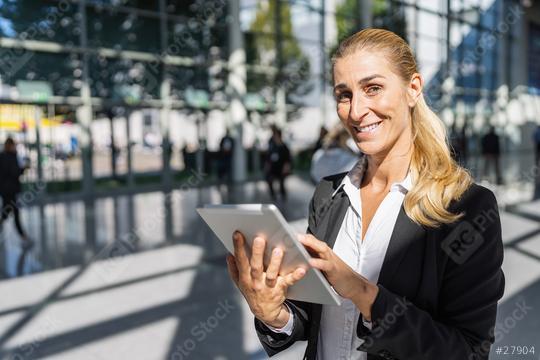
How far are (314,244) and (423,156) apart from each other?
0.52 meters

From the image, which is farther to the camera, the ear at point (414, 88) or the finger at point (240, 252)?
the ear at point (414, 88)

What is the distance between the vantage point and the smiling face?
1.25 m

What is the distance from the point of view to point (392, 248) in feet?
4.08

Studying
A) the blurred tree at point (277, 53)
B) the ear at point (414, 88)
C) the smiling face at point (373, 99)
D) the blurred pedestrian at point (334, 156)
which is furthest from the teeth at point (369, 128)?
the blurred tree at point (277, 53)

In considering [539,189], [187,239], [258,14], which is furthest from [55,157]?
[539,189]

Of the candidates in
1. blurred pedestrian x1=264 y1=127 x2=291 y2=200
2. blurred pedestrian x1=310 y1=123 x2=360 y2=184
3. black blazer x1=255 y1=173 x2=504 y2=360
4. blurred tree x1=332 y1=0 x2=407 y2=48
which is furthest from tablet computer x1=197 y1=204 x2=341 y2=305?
blurred tree x1=332 y1=0 x2=407 y2=48

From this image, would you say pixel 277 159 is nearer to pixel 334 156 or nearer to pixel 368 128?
pixel 334 156

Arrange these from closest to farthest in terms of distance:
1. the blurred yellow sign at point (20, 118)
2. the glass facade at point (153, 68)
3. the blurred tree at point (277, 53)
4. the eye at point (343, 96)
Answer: the eye at point (343, 96), the blurred yellow sign at point (20, 118), the glass facade at point (153, 68), the blurred tree at point (277, 53)

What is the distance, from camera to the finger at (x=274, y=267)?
3.33ft

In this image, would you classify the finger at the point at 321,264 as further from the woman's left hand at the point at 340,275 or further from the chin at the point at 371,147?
the chin at the point at 371,147

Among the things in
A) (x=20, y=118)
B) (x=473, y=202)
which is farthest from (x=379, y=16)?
(x=473, y=202)

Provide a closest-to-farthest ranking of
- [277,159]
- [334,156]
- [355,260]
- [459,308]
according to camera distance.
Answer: [459,308], [355,260], [334,156], [277,159]

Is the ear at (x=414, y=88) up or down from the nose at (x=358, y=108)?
up

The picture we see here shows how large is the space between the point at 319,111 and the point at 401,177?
17.4m
